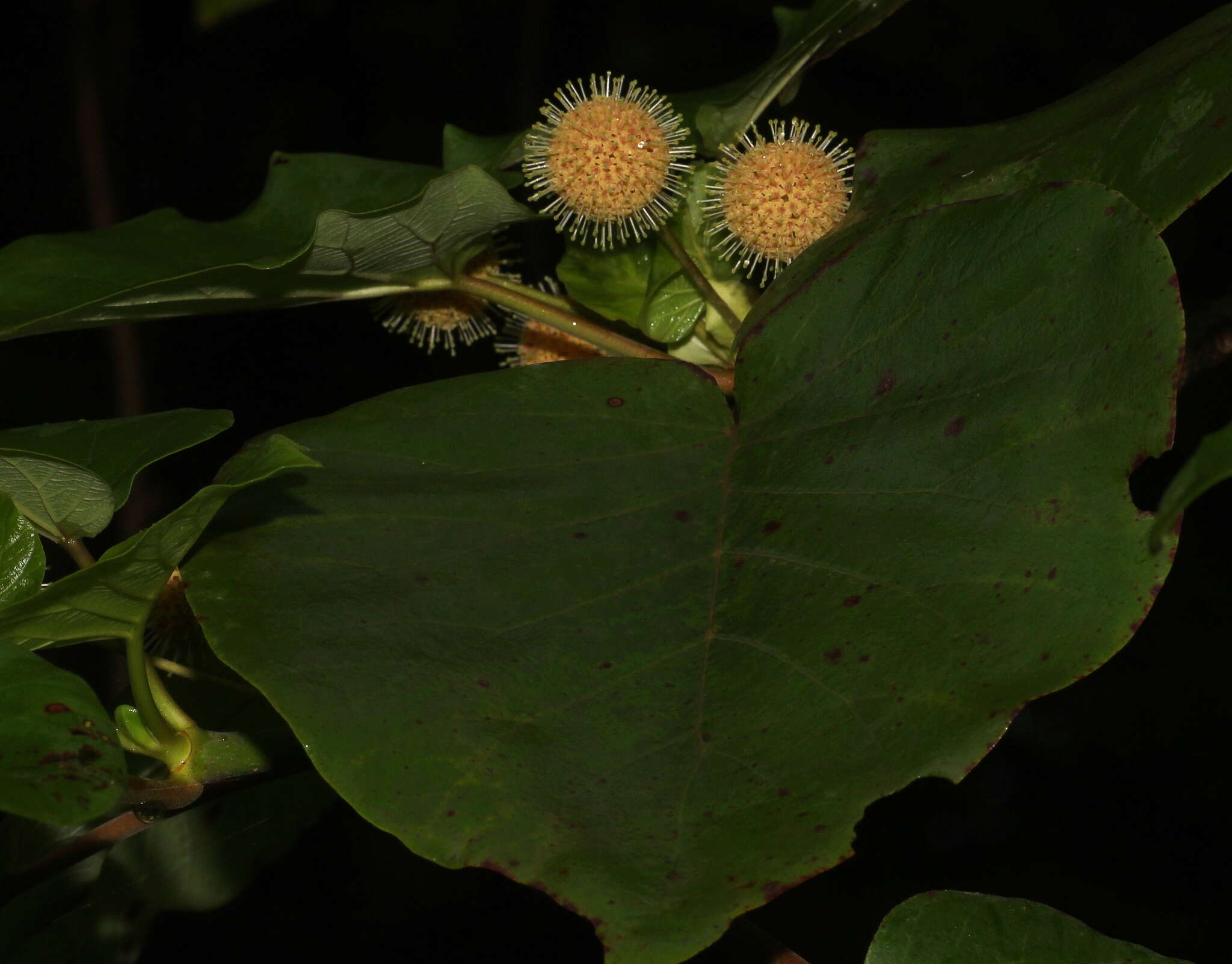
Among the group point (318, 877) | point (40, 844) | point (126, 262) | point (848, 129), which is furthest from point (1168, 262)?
point (318, 877)

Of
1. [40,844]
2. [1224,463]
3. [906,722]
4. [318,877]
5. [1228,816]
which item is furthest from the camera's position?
[318,877]

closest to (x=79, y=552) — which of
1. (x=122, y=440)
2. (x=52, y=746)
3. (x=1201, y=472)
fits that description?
(x=122, y=440)

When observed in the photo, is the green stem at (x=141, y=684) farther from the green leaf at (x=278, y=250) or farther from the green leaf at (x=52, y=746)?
the green leaf at (x=278, y=250)

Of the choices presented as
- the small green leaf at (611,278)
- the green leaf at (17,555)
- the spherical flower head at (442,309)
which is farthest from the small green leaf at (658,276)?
the green leaf at (17,555)

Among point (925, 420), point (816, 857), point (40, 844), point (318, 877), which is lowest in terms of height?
point (318, 877)

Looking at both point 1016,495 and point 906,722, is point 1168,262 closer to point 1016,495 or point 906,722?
point 1016,495

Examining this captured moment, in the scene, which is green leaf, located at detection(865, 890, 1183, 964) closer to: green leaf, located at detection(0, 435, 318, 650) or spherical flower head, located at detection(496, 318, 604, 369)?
green leaf, located at detection(0, 435, 318, 650)

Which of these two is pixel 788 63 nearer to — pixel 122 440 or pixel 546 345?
pixel 546 345
